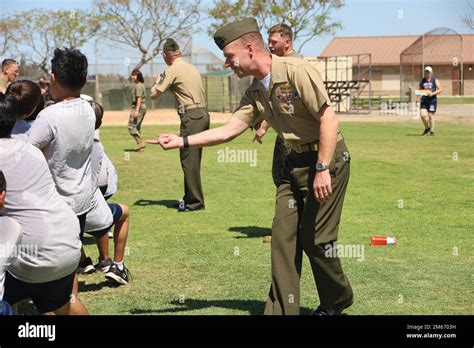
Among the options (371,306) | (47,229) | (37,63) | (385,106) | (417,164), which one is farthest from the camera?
(37,63)

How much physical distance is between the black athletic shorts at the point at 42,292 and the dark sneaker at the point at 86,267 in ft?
8.85

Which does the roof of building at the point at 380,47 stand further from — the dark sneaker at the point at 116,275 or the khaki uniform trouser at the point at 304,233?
the khaki uniform trouser at the point at 304,233

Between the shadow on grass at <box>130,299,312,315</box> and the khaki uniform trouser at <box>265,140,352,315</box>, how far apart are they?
554mm

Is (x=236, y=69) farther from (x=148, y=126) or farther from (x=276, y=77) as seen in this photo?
(x=148, y=126)

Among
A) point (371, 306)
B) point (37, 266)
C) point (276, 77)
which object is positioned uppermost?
point (276, 77)

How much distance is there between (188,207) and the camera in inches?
460

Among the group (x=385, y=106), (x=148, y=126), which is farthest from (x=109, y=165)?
(x=385, y=106)

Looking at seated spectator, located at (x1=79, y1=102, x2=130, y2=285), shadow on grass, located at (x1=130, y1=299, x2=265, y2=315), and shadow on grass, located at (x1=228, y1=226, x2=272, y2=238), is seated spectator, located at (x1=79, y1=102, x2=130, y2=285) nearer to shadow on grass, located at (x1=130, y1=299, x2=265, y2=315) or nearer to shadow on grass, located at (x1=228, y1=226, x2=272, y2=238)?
shadow on grass, located at (x1=130, y1=299, x2=265, y2=315)

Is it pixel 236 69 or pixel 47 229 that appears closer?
pixel 47 229

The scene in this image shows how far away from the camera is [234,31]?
557 cm

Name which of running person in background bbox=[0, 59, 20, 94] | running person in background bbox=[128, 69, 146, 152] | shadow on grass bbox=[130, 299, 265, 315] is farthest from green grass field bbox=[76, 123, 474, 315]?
running person in background bbox=[128, 69, 146, 152]

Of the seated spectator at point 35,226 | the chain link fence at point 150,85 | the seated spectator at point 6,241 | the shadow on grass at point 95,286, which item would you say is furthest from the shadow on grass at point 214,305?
the chain link fence at point 150,85

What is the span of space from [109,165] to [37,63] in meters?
51.2

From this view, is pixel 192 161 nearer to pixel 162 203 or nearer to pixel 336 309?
pixel 162 203
